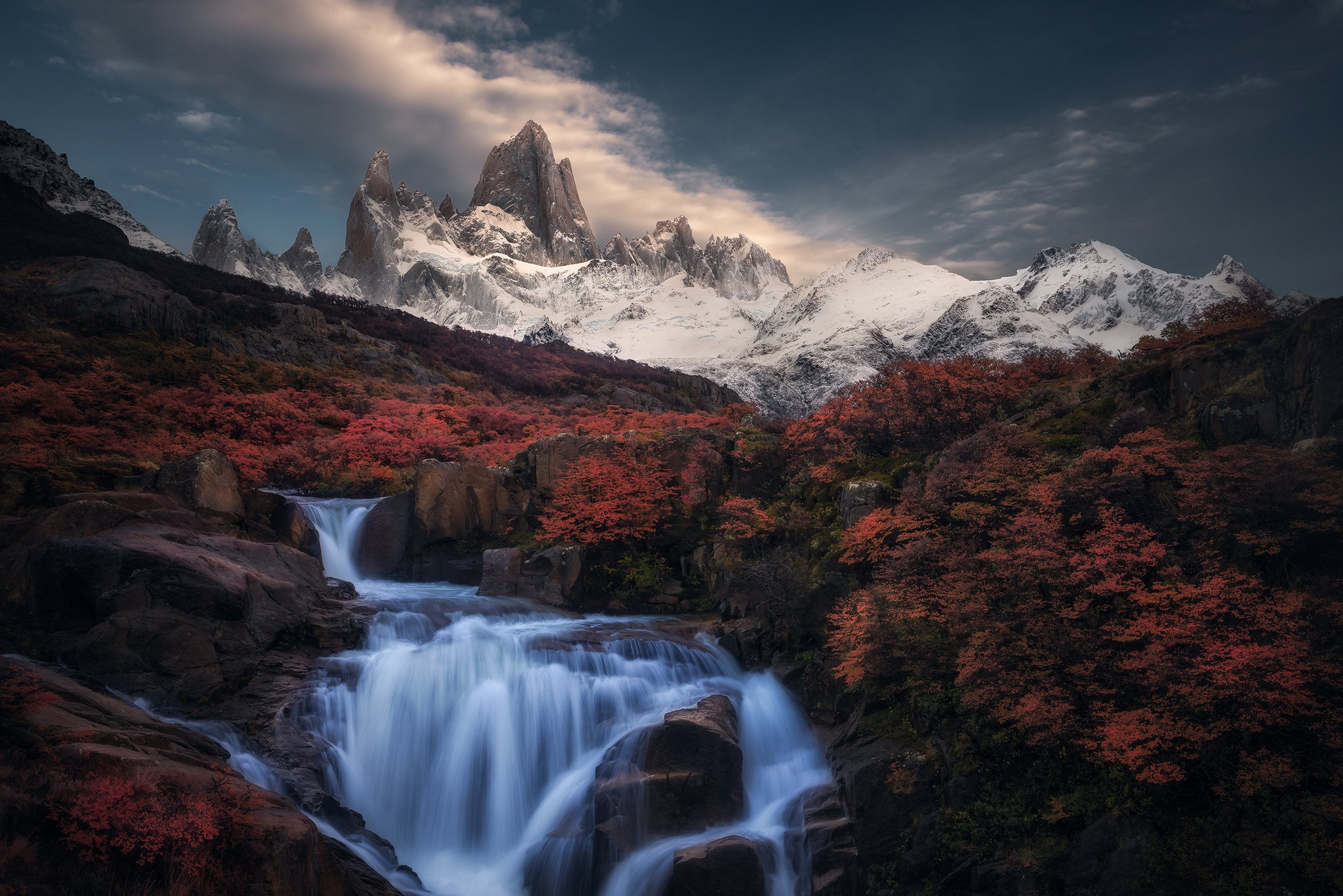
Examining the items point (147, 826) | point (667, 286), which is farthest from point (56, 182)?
point (667, 286)

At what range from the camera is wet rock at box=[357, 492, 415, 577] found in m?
19.4

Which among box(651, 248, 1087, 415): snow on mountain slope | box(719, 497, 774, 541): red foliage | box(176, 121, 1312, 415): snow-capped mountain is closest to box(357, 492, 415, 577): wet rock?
box(719, 497, 774, 541): red foliage

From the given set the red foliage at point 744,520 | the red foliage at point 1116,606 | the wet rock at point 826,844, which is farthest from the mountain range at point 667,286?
the wet rock at point 826,844

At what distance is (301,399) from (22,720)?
23.4 metres

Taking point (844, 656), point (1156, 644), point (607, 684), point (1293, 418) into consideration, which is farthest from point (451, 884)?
point (1293, 418)

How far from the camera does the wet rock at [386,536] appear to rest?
19.4 metres

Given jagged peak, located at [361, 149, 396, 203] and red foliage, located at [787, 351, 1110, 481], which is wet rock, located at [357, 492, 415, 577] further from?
jagged peak, located at [361, 149, 396, 203]

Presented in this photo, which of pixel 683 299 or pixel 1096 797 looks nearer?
pixel 1096 797

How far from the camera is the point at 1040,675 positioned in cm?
808

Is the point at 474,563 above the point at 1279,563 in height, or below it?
below

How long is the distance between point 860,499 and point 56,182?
2366 inches

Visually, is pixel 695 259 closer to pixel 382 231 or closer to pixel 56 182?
pixel 382 231

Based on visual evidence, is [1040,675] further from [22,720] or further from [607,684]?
[22,720]

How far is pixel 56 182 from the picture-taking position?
44531 millimetres
